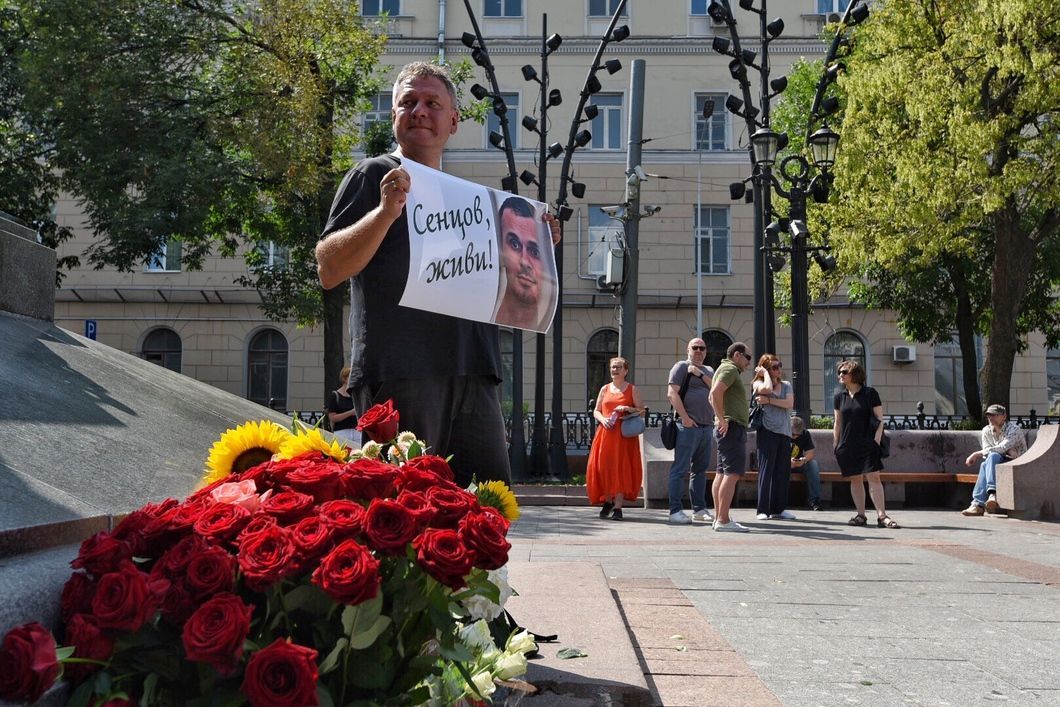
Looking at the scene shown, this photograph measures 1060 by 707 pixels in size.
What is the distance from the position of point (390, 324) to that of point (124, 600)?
1.49 meters

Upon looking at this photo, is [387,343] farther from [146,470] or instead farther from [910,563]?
[910,563]

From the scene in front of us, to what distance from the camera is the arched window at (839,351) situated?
3206 centimetres

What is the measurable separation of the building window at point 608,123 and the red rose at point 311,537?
3090 centimetres

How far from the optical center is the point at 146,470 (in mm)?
2824

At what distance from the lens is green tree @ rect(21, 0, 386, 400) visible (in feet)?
61.4

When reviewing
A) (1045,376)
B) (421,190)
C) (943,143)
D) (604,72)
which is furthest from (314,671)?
(1045,376)

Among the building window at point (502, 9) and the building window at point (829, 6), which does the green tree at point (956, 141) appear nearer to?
the building window at point (829, 6)

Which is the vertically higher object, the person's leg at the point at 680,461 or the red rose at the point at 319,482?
the red rose at the point at 319,482

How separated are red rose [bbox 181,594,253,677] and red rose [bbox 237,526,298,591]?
7 centimetres

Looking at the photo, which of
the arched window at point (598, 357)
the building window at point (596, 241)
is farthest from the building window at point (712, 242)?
the arched window at point (598, 357)

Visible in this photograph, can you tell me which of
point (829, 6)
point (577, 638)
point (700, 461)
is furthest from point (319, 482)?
point (829, 6)

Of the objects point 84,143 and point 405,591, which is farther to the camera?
point 84,143

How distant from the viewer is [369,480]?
2.16 metres

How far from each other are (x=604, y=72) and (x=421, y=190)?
29.8 meters
